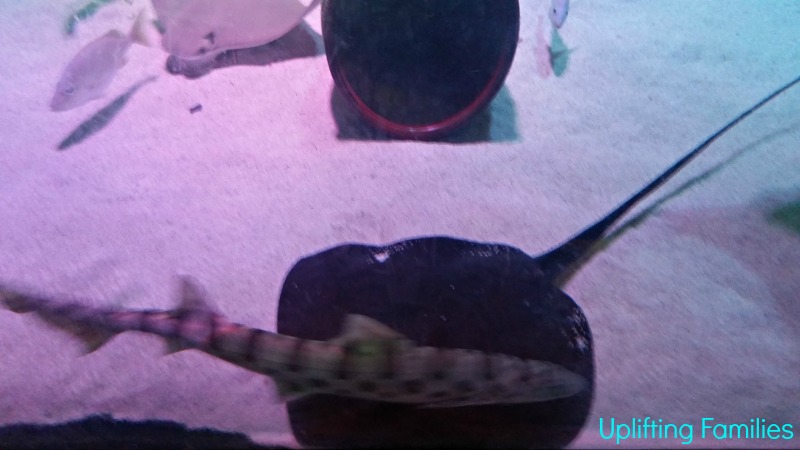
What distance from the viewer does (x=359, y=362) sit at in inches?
59.9

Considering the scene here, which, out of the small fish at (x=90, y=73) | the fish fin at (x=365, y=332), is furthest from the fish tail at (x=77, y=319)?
the small fish at (x=90, y=73)

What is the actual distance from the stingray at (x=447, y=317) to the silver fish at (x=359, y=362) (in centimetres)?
6

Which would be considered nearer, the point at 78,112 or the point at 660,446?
the point at 660,446

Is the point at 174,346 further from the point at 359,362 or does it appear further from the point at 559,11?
the point at 559,11

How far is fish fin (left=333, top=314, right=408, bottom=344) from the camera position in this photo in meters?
1.56

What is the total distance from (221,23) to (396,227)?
2.41 metres

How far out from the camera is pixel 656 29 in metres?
4.69

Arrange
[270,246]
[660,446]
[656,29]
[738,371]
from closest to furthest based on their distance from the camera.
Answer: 1. [660,446]
2. [738,371]
3. [270,246]
4. [656,29]

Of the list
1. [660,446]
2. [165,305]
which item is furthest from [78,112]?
[660,446]

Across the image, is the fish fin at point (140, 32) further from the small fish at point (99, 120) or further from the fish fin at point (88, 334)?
the fish fin at point (88, 334)

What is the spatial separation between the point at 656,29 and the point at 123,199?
4447 millimetres

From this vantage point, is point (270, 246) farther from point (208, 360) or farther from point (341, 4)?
point (341, 4)

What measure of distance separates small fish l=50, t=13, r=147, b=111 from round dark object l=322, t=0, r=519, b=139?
180 cm

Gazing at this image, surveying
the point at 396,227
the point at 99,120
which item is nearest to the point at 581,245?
the point at 396,227
